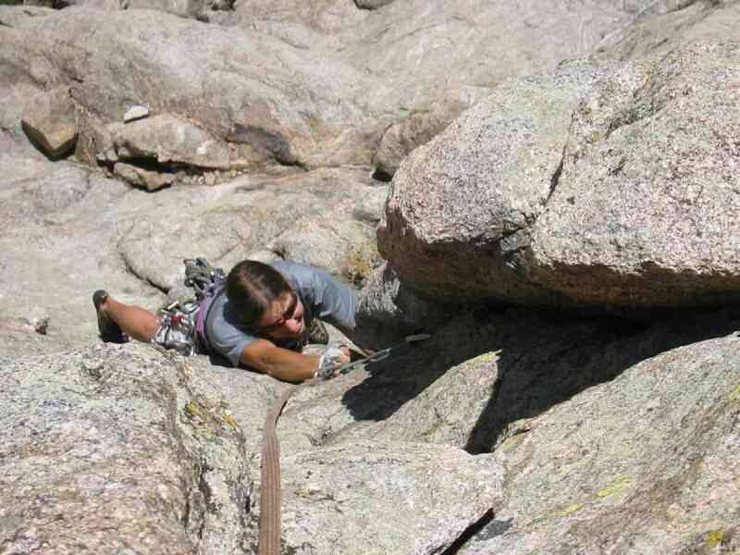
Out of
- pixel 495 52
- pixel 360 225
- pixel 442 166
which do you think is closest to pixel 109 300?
pixel 360 225

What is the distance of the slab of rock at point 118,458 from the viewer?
3.72 metres

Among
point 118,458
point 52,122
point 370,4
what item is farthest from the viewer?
point 370,4

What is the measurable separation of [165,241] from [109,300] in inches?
98.0

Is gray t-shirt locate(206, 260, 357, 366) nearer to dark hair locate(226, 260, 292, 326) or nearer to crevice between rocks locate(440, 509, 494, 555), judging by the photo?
dark hair locate(226, 260, 292, 326)

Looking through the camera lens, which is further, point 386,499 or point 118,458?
point 386,499

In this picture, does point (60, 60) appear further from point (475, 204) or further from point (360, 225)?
point (475, 204)

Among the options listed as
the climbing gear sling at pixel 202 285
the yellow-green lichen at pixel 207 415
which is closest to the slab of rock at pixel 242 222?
the climbing gear sling at pixel 202 285

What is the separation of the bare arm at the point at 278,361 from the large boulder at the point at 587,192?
2.44 metres

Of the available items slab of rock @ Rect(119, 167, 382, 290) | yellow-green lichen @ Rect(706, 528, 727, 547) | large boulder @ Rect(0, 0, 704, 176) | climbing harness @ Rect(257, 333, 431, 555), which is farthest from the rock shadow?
large boulder @ Rect(0, 0, 704, 176)

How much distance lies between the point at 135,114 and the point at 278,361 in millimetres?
10027

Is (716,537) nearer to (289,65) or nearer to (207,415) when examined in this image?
(207,415)

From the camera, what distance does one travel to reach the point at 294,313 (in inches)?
443

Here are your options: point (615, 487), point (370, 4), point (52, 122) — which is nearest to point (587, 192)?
point (615, 487)

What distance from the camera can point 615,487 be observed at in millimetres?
4836
